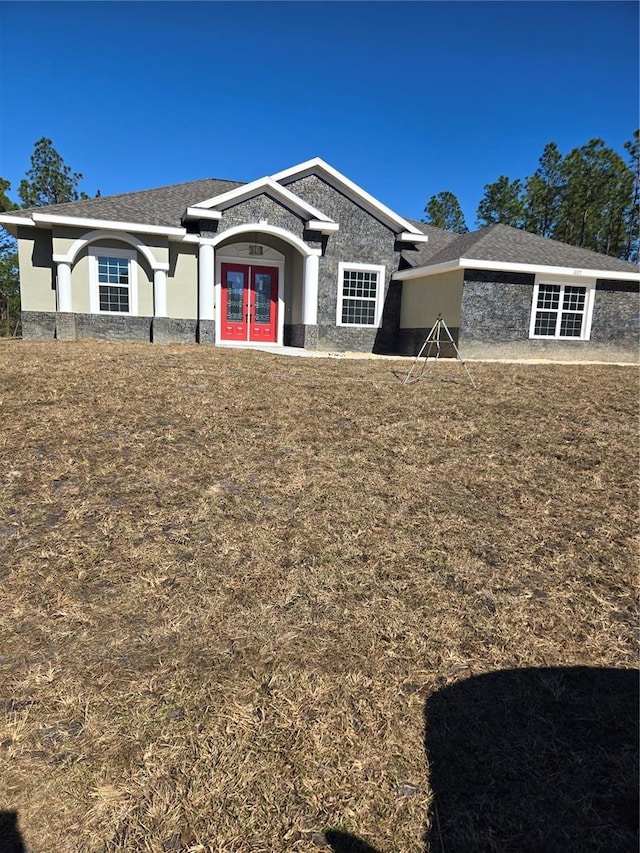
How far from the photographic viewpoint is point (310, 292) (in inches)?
645

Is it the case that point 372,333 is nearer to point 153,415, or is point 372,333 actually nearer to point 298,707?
point 153,415

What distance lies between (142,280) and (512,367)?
10152mm

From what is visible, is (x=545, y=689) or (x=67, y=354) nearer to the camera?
(x=545, y=689)

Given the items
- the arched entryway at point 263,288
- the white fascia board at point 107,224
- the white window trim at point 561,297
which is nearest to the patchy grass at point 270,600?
the white fascia board at point 107,224

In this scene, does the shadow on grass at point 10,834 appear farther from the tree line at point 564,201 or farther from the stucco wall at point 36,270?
the tree line at point 564,201

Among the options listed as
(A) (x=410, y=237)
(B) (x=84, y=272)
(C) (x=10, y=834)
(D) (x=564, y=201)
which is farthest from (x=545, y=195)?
(C) (x=10, y=834)

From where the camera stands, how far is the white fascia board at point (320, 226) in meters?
15.9

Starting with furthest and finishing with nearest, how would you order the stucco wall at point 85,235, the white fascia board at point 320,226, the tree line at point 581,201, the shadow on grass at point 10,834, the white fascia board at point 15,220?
the tree line at point 581,201
the white fascia board at point 320,226
the white fascia board at point 15,220
the stucco wall at point 85,235
the shadow on grass at point 10,834

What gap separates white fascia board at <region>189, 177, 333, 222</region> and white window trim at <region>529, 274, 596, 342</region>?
6474 mm

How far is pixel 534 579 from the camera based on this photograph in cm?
379

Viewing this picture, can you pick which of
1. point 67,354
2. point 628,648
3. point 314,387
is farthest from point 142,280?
point 628,648

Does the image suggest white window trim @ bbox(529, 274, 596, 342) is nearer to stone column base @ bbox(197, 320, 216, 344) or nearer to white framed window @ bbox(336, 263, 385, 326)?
white framed window @ bbox(336, 263, 385, 326)

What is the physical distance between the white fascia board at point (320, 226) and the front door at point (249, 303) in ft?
6.80

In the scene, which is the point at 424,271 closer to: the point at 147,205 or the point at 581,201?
the point at 147,205
